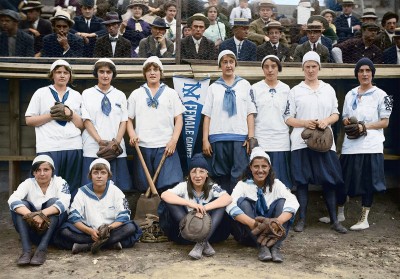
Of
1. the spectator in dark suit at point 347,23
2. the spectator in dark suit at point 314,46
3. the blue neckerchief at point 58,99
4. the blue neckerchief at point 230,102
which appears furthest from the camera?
the spectator in dark suit at point 347,23

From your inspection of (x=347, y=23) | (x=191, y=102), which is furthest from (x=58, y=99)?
(x=347, y=23)

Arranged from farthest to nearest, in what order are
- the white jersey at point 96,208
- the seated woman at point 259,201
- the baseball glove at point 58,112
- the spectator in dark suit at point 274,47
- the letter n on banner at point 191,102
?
the spectator in dark suit at point 274,47 → the letter n on banner at point 191,102 → the baseball glove at point 58,112 → the white jersey at point 96,208 → the seated woman at point 259,201

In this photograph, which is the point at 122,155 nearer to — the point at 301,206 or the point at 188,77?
the point at 188,77

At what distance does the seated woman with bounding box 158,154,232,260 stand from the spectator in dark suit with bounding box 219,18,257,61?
89.9 inches

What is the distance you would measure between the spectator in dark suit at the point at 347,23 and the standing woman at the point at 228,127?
2864mm

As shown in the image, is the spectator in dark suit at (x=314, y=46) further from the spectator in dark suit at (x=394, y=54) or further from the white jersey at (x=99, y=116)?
the white jersey at (x=99, y=116)

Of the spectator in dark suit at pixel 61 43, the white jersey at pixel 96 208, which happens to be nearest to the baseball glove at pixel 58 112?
the white jersey at pixel 96 208

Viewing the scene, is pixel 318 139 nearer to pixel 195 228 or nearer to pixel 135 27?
pixel 195 228

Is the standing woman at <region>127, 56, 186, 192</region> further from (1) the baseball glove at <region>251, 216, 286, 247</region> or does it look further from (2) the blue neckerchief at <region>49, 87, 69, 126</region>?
(1) the baseball glove at <region>251, 216, 286, 247</region>

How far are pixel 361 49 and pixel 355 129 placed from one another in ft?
6.88

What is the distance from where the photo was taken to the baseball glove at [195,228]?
5652 millimetres

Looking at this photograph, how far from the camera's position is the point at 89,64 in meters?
7.50

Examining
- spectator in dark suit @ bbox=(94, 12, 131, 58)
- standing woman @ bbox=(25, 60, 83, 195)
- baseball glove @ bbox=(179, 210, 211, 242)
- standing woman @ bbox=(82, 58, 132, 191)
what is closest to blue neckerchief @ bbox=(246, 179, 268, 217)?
baseball glove @ bbox=(179, 210, 211, 242)

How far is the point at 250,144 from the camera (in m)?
6.63
